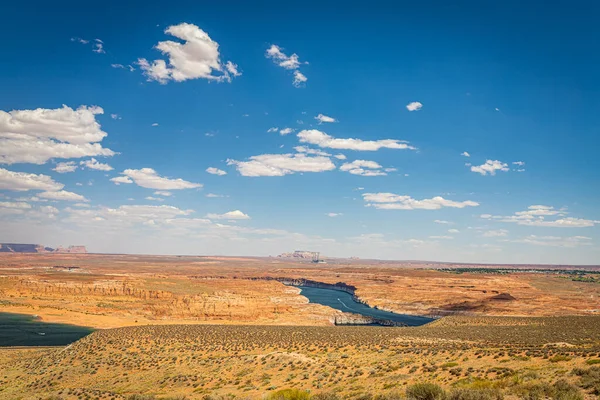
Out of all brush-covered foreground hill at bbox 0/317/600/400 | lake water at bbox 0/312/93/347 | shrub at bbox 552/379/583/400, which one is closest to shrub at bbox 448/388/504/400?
brush-covered foreground hill at bbox 0/317/600/400

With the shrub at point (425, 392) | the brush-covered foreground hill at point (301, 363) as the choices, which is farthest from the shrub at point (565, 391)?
the shrub at point (425, 392)

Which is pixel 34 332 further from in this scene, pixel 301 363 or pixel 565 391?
pixel 565 391

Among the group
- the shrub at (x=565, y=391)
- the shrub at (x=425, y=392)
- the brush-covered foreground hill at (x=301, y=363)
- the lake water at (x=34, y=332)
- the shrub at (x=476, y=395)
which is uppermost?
the shrub at (x=565, y=391)

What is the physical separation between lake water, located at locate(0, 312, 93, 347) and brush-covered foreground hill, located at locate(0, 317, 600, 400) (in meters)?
7.44

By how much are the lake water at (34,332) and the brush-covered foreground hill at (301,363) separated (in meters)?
7.44

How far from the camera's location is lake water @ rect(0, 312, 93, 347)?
5372cm

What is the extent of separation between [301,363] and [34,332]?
50.3 meters

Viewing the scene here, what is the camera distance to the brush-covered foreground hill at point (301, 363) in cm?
2136

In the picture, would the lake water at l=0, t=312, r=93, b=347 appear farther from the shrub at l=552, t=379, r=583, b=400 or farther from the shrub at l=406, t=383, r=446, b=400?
the shrub at l=552, t=379, r=583, b=400

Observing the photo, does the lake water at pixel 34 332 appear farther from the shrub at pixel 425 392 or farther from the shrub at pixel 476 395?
the shrub at pixel 476 395

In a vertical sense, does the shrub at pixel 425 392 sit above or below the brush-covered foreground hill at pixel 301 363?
above

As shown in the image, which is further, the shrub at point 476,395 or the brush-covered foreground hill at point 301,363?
the brush-covered foreground hill at point 301,363

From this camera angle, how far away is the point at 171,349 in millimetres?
40031

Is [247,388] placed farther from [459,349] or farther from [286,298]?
[286,298]
